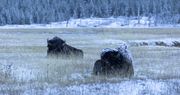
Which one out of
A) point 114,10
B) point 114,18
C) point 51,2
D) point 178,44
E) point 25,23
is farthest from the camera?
point 51,2

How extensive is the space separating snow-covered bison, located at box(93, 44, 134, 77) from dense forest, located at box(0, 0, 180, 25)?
141253 mm

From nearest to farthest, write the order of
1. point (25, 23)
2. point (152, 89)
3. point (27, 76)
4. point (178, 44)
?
point (152, 89), point (27, 76), point (178, 44), point (25, 23)

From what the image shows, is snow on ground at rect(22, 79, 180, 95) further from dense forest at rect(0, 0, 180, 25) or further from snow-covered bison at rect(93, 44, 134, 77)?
dense forest at rect(0, 0, 180, 25)

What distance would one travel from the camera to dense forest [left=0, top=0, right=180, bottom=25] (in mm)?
164125

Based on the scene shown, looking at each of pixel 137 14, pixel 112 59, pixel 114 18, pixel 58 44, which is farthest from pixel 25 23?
pixel 112 59

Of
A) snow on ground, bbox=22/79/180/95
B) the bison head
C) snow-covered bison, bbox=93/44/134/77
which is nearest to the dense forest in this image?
the bison head

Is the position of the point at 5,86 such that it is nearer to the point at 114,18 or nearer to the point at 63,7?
the point at 114,18

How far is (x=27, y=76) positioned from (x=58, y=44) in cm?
1085

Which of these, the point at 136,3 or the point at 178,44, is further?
the point at 136,3

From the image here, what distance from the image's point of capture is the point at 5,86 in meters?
14.7

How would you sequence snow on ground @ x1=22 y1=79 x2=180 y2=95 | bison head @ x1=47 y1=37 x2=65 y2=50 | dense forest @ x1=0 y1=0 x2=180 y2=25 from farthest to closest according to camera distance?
dense forest @ x1=0 y1=0 x2=180 y2=25, bison head @ x1=47 y1=37 x2=65 y2=50, snow on ground @ x1=22 y1=79 x2=180 y2=95

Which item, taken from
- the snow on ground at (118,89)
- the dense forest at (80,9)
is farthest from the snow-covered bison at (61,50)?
the dense forest at (80,9)

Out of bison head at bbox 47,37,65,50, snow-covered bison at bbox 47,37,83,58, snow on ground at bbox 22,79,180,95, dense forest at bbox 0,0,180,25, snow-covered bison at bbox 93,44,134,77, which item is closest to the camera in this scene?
snow on ground at bbox 22,79,180,95

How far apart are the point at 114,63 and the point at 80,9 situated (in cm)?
16396
